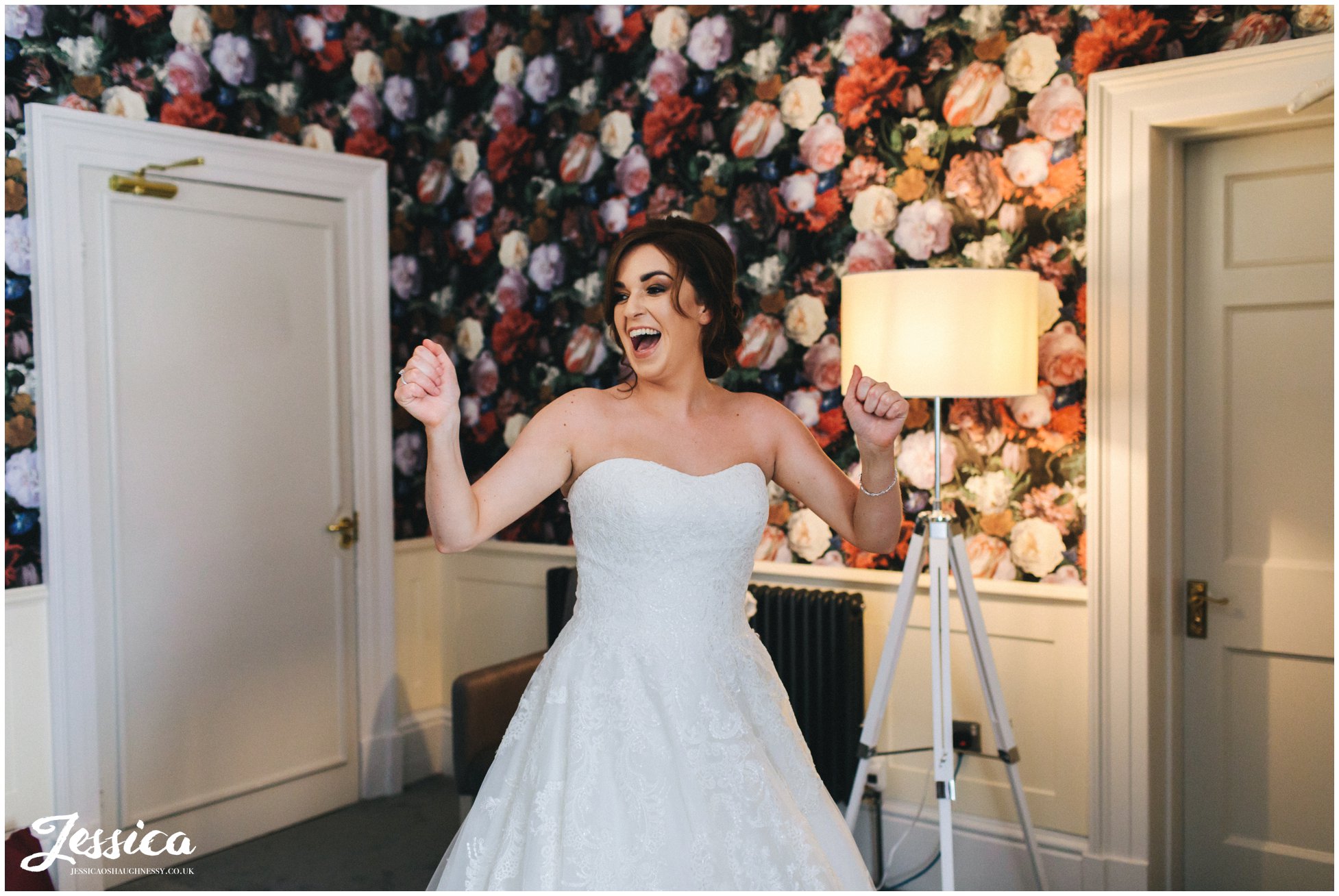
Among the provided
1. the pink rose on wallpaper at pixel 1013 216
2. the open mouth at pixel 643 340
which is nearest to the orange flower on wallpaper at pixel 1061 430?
the pink rose on wallpaper at pixel 1013 216

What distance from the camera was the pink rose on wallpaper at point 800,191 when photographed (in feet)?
11.2

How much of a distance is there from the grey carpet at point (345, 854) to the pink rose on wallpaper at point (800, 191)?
221cm

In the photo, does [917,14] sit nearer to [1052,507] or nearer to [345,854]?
[1052,507]

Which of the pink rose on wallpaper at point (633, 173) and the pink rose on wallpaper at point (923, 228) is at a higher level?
the pink rose on wallpaper at point (633, 173)

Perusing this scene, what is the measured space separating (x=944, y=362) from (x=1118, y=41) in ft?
3.33

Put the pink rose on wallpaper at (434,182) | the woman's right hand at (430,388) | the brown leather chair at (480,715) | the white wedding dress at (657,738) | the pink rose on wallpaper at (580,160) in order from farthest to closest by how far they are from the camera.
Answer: the pink rose on wallpaper at (434,182)
the pink rose on wallpaper at (580,160)
the brown leather chair at (480,715)
the white wedding dress at (657,738)
the woman's right hand at (430,388)

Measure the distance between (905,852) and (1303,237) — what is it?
77.3 inches

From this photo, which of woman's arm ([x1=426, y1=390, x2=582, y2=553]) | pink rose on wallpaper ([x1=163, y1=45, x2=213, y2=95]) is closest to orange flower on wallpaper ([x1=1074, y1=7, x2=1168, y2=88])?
woman's arm ([x1=426, y1=390, x2=582, y2=553])

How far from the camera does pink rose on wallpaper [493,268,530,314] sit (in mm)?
4059

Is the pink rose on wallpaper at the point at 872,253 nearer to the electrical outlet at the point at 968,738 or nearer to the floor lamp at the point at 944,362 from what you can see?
the floor lamp at the point at 944,362

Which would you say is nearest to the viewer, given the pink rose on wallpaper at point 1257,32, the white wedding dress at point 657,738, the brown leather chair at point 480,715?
the white wedding dress at point 657,738

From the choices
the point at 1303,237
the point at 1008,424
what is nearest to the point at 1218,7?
the point at 1303,237

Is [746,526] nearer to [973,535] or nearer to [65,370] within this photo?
[973,535]

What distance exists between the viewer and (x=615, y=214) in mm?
3811
